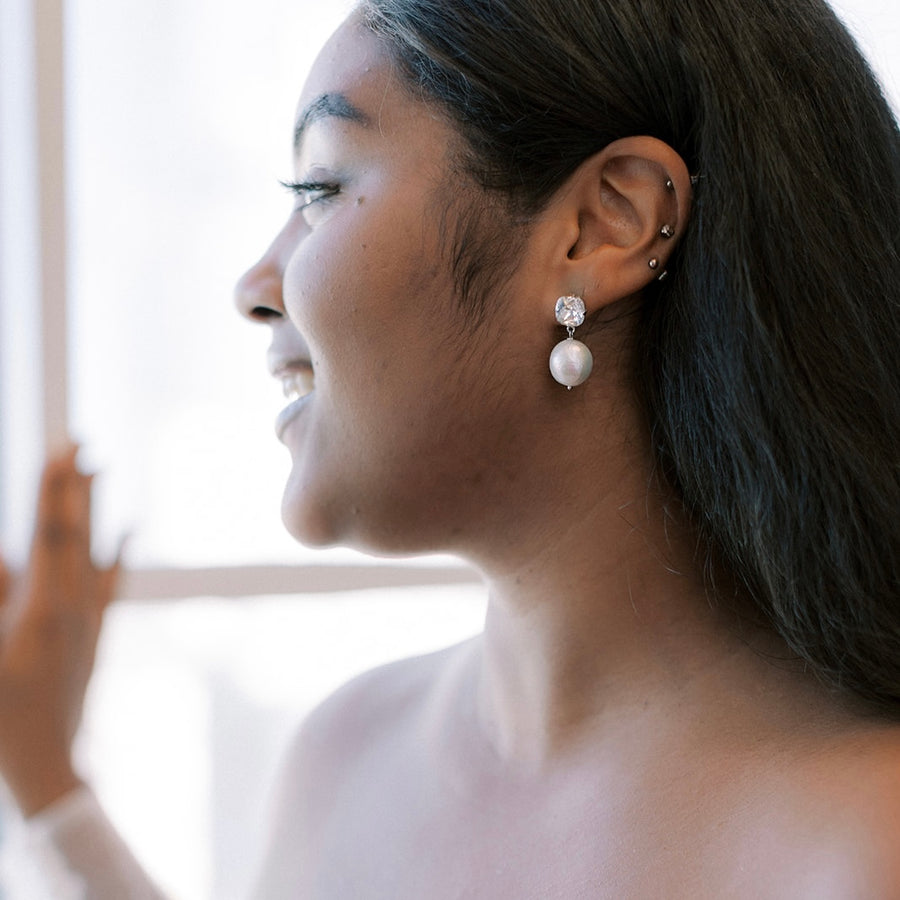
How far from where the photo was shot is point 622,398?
891mm

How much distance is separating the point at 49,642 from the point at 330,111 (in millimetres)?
542

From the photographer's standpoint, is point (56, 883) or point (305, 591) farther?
point (305, 591)

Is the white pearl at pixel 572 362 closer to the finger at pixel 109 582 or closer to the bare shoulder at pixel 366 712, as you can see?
the bare shoulder at pixel 366 712

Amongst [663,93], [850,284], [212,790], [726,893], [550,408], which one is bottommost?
[212,790]

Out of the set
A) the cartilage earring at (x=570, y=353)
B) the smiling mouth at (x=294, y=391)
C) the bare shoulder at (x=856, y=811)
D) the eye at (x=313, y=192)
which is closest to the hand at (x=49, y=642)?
the smiling mouth at (x=294, y=391)

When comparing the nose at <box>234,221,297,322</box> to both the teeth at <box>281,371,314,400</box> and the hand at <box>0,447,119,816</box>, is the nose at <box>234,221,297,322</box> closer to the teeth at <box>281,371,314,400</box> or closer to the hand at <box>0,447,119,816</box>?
the teeth at <box>281,371,314,400</box>

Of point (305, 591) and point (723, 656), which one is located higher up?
point (723, 656)

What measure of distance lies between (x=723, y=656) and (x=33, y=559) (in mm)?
617

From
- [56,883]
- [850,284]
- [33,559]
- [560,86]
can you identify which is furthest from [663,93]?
[56,883]

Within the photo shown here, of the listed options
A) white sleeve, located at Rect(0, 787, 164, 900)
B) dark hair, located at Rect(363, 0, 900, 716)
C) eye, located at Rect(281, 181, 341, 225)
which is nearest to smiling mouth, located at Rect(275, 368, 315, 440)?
eye, located at Rect(281, 181, 341, 225)

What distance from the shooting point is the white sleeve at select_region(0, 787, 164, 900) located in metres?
1.01

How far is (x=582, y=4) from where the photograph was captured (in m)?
0.83

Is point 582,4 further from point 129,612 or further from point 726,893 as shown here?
point 129,612

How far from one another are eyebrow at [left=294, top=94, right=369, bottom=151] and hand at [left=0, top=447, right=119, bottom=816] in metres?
0.37
